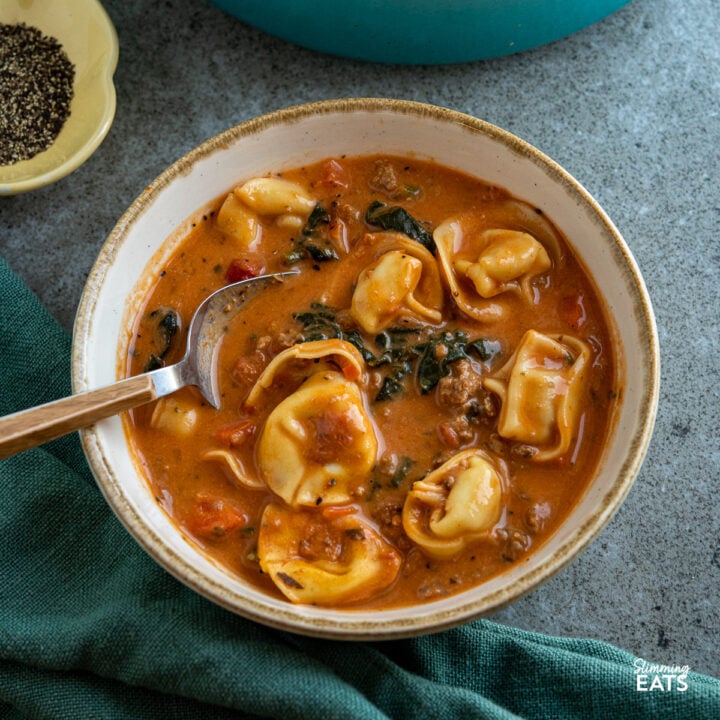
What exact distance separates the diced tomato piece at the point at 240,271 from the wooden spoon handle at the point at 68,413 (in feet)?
2.40

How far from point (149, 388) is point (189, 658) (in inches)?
47.5

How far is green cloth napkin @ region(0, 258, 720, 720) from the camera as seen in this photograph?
13.7ft

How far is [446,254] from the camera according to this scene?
4586 millimetres

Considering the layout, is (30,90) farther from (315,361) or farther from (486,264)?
(486,264)

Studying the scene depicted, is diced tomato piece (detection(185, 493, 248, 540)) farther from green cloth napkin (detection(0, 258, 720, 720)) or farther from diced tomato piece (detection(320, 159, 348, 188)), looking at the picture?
diced tomato piece (detection(320, 159, 348, 188))

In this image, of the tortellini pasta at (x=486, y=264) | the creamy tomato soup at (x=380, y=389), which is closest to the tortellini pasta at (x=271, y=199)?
the creamy tomato soup at (x=380, y=389)

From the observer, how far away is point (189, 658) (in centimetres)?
417

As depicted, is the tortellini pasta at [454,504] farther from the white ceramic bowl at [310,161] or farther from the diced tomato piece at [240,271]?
the diced tomato piece at [240,271]

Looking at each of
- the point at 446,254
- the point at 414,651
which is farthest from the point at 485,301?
the point at 414,651

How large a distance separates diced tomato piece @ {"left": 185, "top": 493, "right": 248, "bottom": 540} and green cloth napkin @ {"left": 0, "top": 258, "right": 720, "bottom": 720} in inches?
14.1

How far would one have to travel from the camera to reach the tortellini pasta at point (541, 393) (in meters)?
4.29

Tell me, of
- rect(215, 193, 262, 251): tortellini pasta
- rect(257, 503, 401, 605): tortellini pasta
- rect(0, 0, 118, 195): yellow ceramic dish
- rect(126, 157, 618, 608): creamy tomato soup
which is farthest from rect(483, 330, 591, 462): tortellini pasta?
rect(0, 0, 118, 195): yellow ceramic dish

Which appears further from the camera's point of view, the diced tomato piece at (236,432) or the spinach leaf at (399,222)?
the spinach leaf at (399,222)

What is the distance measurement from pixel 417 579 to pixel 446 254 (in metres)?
1.55
